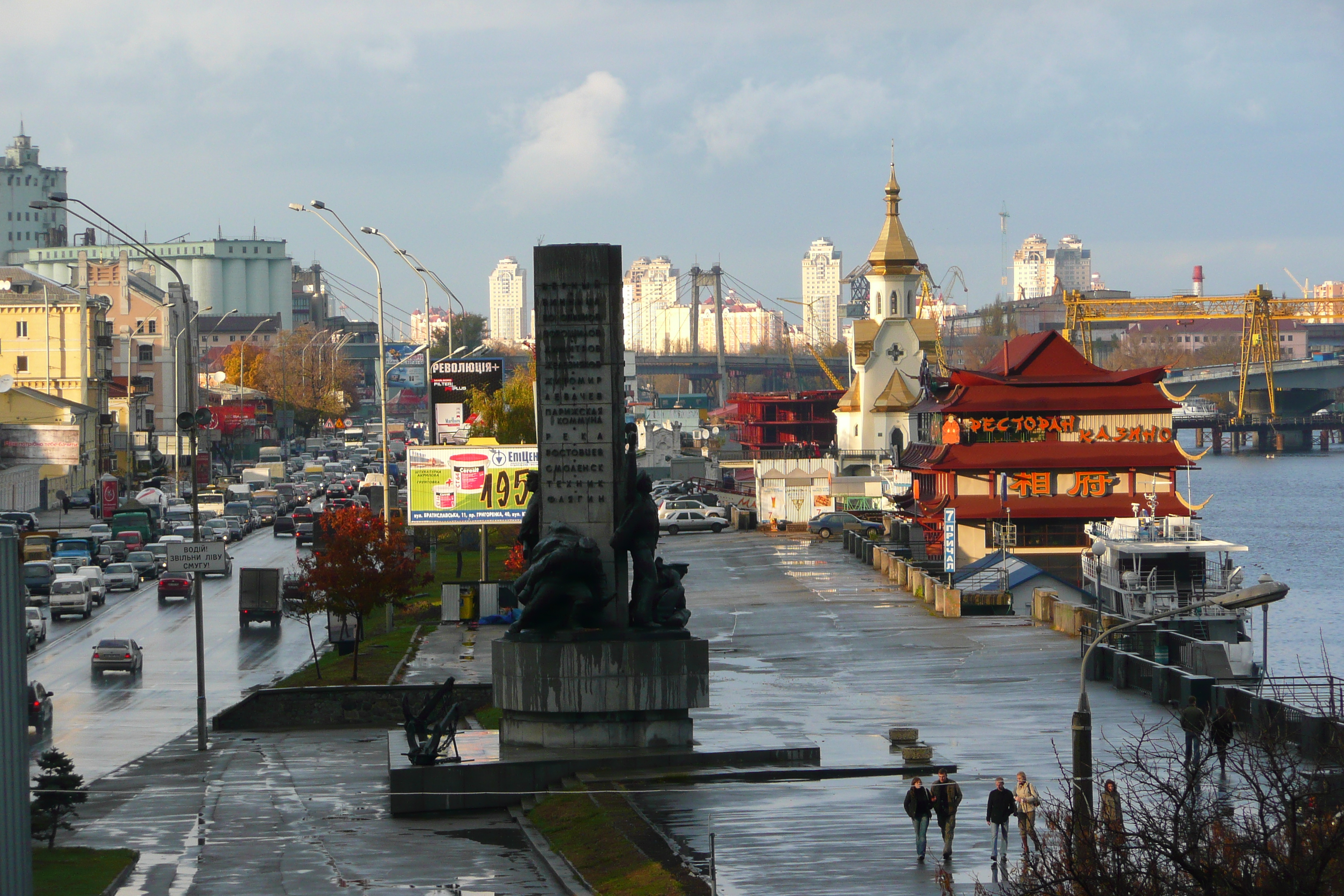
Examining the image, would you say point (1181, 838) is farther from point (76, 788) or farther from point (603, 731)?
point (76, 788)

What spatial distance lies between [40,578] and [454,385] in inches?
655

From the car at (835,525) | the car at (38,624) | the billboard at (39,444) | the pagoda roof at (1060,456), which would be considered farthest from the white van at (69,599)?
the car at (835,525)

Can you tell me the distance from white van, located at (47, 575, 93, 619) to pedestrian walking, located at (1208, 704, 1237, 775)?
4052 cm

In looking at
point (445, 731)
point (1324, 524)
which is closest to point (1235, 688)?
point (445, 731)

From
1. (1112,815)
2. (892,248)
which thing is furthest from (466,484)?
(892,248)

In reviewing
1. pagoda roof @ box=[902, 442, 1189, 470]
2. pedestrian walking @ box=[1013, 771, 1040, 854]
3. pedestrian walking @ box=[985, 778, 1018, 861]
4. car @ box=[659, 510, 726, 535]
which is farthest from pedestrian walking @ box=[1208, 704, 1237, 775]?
car @ box=[659, 510, 726, 535]

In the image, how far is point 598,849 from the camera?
22016mm

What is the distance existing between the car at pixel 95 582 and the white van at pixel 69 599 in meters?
1.59

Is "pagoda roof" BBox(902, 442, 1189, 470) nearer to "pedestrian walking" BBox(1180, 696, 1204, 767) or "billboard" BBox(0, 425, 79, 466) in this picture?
"billboard" BBox(0, 425, 79, 466)

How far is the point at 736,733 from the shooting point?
99.3 ft

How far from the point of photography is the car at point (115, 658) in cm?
4572

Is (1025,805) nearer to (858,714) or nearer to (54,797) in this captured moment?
(858,714)

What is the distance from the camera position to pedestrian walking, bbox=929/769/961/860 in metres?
A: 20.7

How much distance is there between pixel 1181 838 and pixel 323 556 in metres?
33.5
